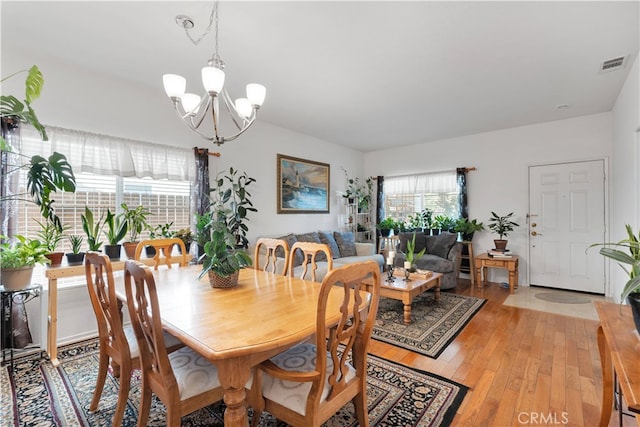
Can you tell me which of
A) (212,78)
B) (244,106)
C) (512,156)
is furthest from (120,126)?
(512,156)

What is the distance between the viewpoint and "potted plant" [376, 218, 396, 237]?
5.84 meters

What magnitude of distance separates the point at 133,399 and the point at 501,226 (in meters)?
5.29

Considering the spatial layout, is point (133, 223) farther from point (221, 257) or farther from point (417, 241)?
point (417, 241)

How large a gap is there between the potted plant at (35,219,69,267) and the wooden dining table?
1.01m

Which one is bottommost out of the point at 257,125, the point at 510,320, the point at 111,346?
the point at 510,320

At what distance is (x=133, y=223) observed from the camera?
3021mm

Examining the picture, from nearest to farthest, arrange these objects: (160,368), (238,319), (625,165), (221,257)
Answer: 1. (160,368)
2. (238,319)
3. (221,257)
4. (625,165)

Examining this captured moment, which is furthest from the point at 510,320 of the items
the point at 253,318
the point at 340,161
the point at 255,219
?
the point at 340,161

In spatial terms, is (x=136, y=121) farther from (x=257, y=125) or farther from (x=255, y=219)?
(x=255, y=219)

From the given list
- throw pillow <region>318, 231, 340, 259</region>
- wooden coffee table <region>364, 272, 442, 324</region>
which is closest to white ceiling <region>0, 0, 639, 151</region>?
throw pillow <region>318, 231, 340, 259</region>

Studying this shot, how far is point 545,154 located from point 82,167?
20.4 feet

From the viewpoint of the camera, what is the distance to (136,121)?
3240mm

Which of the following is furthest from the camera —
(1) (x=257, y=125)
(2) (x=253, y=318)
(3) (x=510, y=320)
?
(1) (x=257, y=125)

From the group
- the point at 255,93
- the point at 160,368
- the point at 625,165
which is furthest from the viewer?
the point at 625,165
